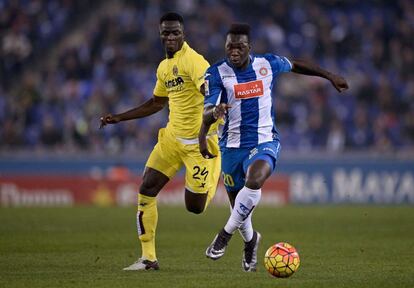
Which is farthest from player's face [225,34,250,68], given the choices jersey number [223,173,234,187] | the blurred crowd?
the blurred crowd

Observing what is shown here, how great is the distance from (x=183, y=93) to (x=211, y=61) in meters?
16.0

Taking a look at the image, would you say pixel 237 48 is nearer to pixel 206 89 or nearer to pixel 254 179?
pixel 206 89

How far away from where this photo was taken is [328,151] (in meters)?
24.5

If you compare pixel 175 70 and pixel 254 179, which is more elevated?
pixel 175 70

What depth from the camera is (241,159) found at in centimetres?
1007

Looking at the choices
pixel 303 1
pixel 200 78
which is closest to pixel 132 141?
pixel 303 1

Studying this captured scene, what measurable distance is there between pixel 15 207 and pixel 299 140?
748 centimetres

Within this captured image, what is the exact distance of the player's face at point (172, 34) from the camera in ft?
34.9

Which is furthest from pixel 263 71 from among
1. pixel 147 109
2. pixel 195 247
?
pixel 195 247

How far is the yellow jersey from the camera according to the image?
10.7 m

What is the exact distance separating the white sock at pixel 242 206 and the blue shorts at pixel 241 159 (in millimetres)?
353

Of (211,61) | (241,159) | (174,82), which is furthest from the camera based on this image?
(211,61)

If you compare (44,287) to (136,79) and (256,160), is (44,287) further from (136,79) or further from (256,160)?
(136,79)

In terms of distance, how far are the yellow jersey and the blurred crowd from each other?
1418 centimetres
